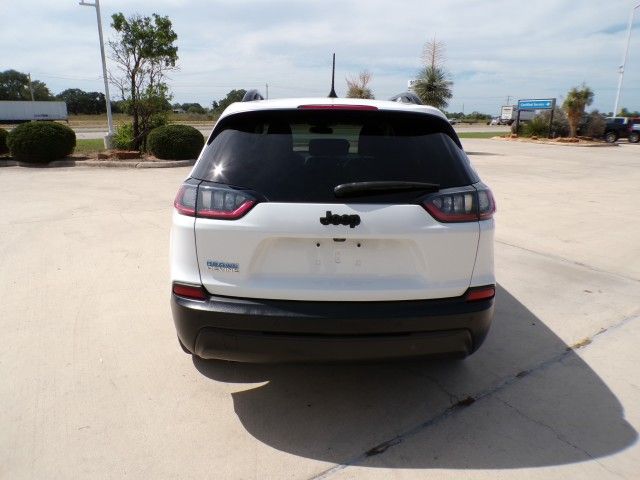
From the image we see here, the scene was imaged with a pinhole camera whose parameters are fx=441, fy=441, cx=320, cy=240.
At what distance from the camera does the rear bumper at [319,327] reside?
2.09 m

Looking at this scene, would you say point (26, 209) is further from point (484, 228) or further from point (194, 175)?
point (484, 228)

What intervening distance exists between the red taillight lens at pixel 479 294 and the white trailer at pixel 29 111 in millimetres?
60976

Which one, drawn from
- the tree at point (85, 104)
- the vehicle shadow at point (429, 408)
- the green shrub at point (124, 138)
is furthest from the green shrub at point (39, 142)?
the tree at point (85, 104)

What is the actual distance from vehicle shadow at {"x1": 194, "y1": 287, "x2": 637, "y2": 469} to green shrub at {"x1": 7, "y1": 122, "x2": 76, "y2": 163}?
13.0 metres

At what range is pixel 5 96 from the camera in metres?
84.7

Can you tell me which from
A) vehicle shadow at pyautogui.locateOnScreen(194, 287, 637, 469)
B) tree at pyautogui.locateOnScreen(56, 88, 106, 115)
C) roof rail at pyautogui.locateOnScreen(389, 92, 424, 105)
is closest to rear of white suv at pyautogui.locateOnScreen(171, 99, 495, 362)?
vehicle shadow at pyautogui.locateOnScreen(194, 287, 637, 469)

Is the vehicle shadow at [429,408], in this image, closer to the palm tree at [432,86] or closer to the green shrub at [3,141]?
the green shrub at [3,141]

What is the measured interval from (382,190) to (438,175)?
336 millimetres

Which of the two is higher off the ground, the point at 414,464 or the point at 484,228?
the point at 484,228

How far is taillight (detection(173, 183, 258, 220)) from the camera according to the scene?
2111 mm

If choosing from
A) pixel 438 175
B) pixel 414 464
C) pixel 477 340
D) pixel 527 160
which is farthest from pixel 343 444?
pixel 527 160

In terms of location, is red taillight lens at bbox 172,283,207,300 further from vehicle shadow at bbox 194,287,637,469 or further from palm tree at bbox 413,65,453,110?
palm tree at bbox 413,65,453,110

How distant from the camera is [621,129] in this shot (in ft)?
99.6

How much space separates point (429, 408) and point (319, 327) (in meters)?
0.99
